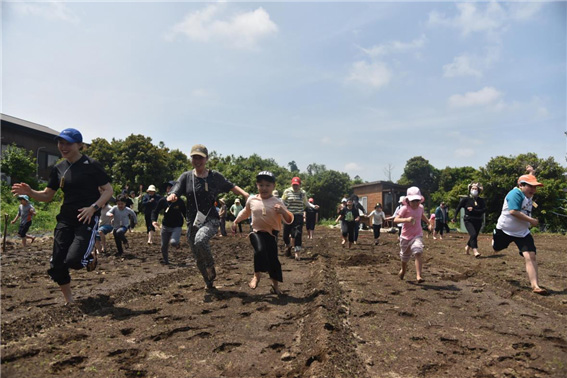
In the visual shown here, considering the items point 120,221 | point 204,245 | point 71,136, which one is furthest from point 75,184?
point 120,221

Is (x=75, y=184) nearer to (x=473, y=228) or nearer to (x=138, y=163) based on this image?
(x=473, y=228)

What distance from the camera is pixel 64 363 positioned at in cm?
293

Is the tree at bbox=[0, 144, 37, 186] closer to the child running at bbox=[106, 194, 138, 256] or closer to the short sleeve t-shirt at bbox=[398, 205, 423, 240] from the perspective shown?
the child running at bbox=[106, 194, 138, 256]

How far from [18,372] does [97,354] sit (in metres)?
0.54

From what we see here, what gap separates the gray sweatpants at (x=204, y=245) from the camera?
5.12 metres

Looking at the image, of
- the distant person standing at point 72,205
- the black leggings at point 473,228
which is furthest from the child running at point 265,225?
the black leggings at point 473,228

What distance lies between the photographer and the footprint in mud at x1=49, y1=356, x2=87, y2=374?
9.27ft

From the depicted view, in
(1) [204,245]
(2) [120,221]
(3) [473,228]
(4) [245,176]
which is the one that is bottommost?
(3) [473,228]

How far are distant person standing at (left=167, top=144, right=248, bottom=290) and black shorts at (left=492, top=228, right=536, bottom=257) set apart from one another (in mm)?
4373

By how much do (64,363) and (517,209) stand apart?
623 centimetres

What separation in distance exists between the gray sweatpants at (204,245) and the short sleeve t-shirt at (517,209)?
15.2ft

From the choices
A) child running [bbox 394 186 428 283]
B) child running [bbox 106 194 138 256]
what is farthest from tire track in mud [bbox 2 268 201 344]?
child running [bbox 394 186 428 283]

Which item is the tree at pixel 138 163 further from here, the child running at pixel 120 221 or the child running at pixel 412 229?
the child running at pixel 412 229

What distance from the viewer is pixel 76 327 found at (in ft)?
12.6
